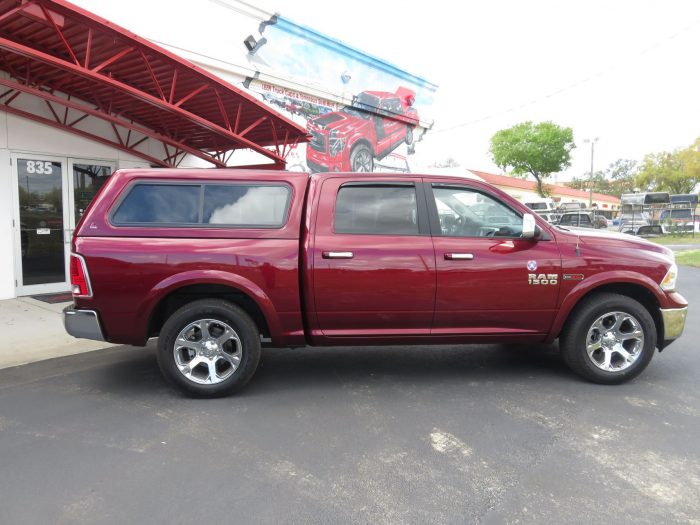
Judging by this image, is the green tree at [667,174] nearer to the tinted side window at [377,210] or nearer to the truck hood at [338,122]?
the truck hood at [338,122]

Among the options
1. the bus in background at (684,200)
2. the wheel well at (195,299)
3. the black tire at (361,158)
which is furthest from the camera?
the bus in background at (684,200)

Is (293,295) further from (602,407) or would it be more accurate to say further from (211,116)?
(211,116)

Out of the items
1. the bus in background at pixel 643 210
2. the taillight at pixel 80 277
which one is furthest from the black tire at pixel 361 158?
the bus in background at pixel 643 210

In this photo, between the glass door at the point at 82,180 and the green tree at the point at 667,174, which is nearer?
the glass door at the point at 82,180

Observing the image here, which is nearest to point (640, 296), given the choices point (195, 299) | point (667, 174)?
point (195, 299)

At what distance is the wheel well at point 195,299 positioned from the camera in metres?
4.27

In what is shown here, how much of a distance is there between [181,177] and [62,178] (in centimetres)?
614

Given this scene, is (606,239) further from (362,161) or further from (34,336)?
(362,161)

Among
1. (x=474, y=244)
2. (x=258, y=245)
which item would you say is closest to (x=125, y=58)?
(x=258, y=245)

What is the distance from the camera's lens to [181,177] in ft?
14.3

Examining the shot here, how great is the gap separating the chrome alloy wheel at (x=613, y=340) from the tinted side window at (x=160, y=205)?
3629 mm

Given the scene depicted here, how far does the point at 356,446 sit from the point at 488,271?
1.87 meters

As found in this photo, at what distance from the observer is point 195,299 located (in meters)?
4.35

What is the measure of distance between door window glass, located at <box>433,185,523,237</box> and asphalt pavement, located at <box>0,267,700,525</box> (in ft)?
4.54
